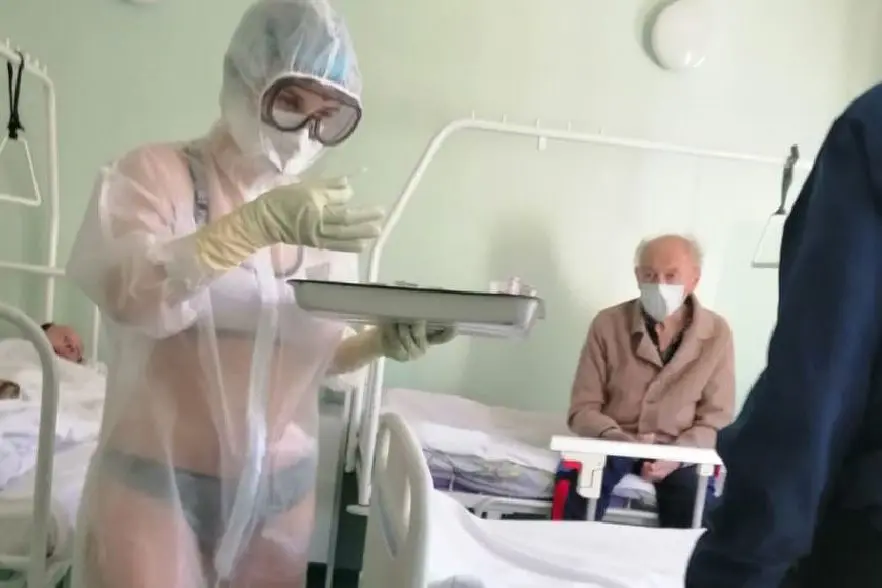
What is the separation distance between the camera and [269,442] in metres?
1.27

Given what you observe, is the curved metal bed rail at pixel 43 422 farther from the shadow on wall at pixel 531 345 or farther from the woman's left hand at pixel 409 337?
the shadow on wall at pixel 531 345

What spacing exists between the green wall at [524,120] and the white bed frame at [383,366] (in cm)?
9

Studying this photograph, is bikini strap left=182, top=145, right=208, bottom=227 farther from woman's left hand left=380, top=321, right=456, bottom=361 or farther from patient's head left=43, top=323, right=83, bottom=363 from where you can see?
patient's head left=43, top=323, right=83, bottom=363

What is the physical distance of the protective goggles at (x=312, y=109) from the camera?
1312mm

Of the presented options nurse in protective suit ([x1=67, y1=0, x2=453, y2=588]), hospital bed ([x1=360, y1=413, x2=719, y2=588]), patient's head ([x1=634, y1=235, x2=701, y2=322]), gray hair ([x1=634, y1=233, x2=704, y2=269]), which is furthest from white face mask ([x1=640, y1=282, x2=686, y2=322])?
nurse in protective suit ([x1=67, y1=0, x2=453, y2=588])

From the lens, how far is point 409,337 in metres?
1.37

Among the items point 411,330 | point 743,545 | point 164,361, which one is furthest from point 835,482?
point 164,361

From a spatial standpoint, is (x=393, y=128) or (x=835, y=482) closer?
(x=835, y=482)

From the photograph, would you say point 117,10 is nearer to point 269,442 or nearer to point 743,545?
point 269,442

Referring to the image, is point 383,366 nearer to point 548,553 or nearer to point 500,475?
point 500,475

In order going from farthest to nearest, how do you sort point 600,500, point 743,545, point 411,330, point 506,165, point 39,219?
point 506,165, point 39,219, point 600,500, point 411,330, point 743,545

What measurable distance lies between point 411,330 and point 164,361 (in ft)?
1.14

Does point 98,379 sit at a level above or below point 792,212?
below

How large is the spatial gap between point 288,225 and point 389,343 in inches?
10.9
